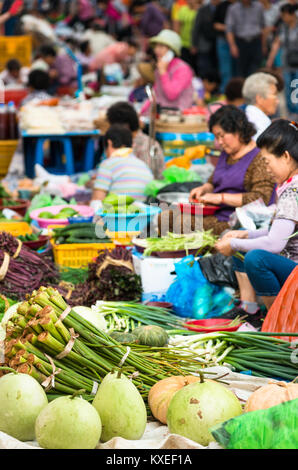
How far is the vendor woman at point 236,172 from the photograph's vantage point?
15.8 ft

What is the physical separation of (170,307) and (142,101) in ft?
17.7

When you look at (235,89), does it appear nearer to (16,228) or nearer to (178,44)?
(178,44)

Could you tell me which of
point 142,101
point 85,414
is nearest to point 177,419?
point 85,414

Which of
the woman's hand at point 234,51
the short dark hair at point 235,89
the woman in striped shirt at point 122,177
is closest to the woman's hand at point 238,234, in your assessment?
the woman in striped shirt at point 122,177

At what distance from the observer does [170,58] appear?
8172mm

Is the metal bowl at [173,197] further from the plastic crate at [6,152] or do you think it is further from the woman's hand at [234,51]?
the woman's hand at [234,51]

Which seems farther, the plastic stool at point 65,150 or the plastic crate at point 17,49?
the plastic crate at point 17,49

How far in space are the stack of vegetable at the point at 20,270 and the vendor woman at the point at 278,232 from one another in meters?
1.18

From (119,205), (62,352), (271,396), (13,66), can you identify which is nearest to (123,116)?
(119,205)

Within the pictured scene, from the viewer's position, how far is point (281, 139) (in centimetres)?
371

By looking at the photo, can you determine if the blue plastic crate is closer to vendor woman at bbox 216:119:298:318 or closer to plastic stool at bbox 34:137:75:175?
vendor woman at bbox 216:119:298:318

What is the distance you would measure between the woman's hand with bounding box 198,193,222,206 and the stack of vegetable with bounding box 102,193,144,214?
44cm

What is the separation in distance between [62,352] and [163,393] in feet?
1.29

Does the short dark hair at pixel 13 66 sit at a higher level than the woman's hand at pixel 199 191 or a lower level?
higher
